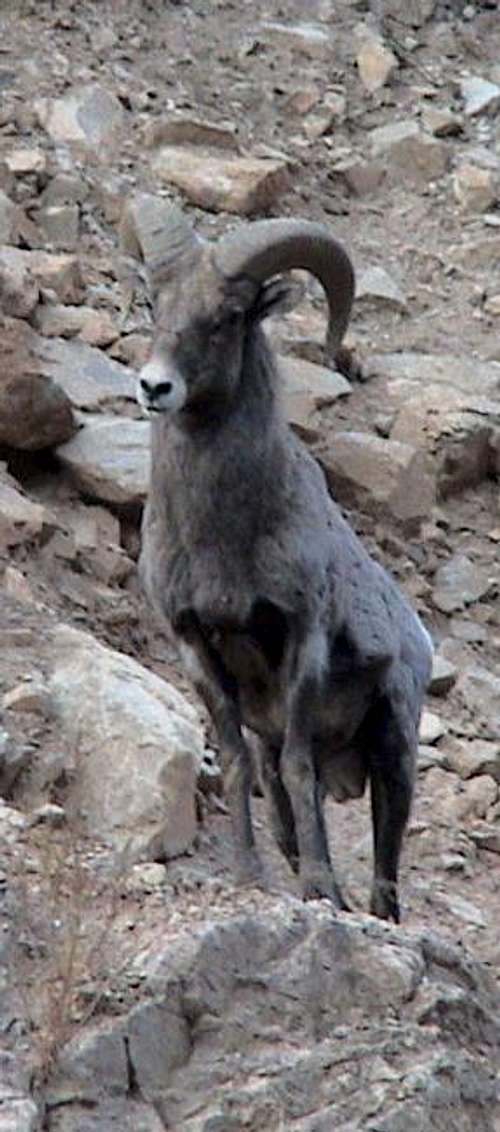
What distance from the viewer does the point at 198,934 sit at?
Result: 25.9ft

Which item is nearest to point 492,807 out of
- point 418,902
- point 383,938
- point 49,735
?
point 418,902

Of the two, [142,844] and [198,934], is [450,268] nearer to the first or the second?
[142,844]

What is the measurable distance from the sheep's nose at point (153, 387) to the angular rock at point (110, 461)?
4.40 metres

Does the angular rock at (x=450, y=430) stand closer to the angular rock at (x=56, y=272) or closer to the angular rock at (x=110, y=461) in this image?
the angular rock at (x=56, y=272)

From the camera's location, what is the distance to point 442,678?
1465 cm

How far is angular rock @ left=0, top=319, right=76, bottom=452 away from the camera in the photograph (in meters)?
13.7

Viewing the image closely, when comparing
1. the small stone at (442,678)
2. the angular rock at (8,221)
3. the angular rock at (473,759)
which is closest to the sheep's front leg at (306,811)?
the angular rock at (473,759)

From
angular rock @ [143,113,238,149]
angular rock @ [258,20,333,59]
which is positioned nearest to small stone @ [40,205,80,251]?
angular rock @ [143,113,238,149]

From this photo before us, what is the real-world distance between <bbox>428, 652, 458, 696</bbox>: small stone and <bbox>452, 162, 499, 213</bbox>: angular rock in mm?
5147

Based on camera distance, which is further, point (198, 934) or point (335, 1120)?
point (198, 934)

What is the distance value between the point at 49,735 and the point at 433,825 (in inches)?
134

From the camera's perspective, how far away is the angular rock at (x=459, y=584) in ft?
51.9

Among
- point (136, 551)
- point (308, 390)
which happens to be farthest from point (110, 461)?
point (308, 390)

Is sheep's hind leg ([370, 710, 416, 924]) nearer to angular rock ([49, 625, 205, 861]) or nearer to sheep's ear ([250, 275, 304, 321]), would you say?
angular rock ([49, 625, 205, 861])
